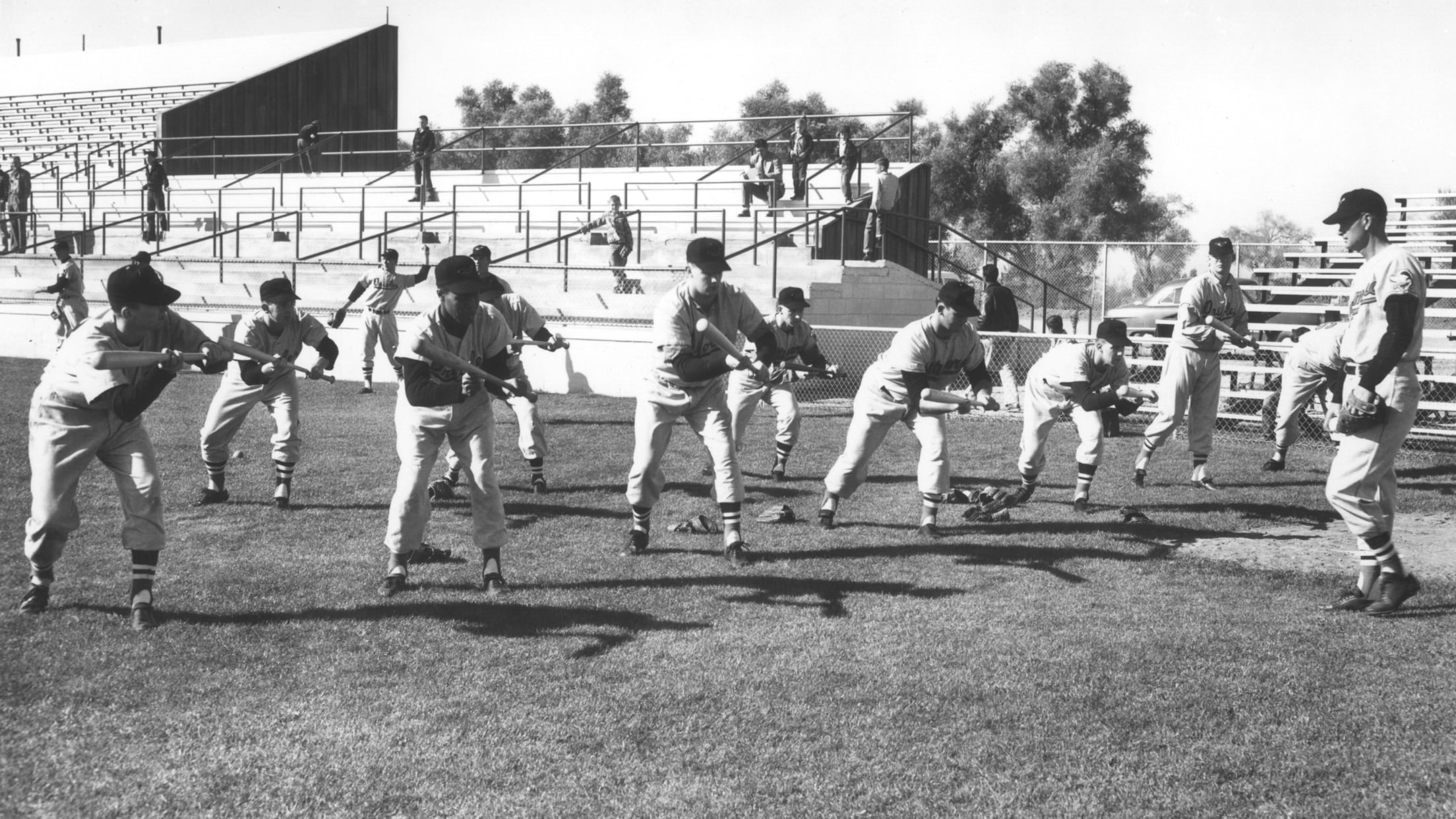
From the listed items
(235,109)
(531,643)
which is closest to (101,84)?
(235,109)

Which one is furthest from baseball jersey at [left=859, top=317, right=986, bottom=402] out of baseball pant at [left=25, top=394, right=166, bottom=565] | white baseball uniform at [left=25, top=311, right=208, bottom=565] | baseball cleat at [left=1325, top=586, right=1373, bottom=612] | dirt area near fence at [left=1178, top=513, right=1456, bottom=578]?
baseball pant at [left=25, top=394, right=166, bottom=565]

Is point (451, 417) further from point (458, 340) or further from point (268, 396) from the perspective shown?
point (268, 396)

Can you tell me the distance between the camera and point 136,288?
6246 mm

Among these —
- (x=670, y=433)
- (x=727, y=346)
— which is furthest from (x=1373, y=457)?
(x=670, y=433)

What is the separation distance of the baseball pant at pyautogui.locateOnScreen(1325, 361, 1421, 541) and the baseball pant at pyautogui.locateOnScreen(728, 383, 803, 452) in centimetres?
537

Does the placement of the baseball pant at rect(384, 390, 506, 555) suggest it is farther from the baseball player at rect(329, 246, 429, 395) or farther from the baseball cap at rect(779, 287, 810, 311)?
the baseball player at rect(329, 246, 429, 395)

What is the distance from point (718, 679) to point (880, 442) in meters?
3.62

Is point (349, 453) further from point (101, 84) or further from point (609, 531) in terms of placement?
point (101, 84)

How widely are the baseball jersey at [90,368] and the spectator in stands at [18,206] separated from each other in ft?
82.5

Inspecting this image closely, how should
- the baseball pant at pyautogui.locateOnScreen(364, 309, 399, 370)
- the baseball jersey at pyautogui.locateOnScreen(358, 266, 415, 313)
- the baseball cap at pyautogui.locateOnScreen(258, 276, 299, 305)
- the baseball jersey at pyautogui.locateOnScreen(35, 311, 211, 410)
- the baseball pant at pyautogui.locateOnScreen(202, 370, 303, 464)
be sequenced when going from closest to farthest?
the baseball jersey at pyautogui.locateOnScreen(35, 311, 211, 410) < the baseball cap at pyautogui.locateOnScreen(258, 276, 299, 305) < the baseball pant at pyautogui.locateOnScreen(202, 370, 303, 464) < the baseball jersey at pyautogui.locateOnScreen(358, 266, 415, 313) < the baseball pant at pyautogui.locateOnScreen(364, 309, 399, 370)

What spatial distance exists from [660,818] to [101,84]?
143 ft

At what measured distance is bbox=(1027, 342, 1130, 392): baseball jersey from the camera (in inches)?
396

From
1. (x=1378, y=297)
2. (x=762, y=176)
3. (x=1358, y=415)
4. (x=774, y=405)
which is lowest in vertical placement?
(x=774, y=405)

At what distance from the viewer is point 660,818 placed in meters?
4.30
